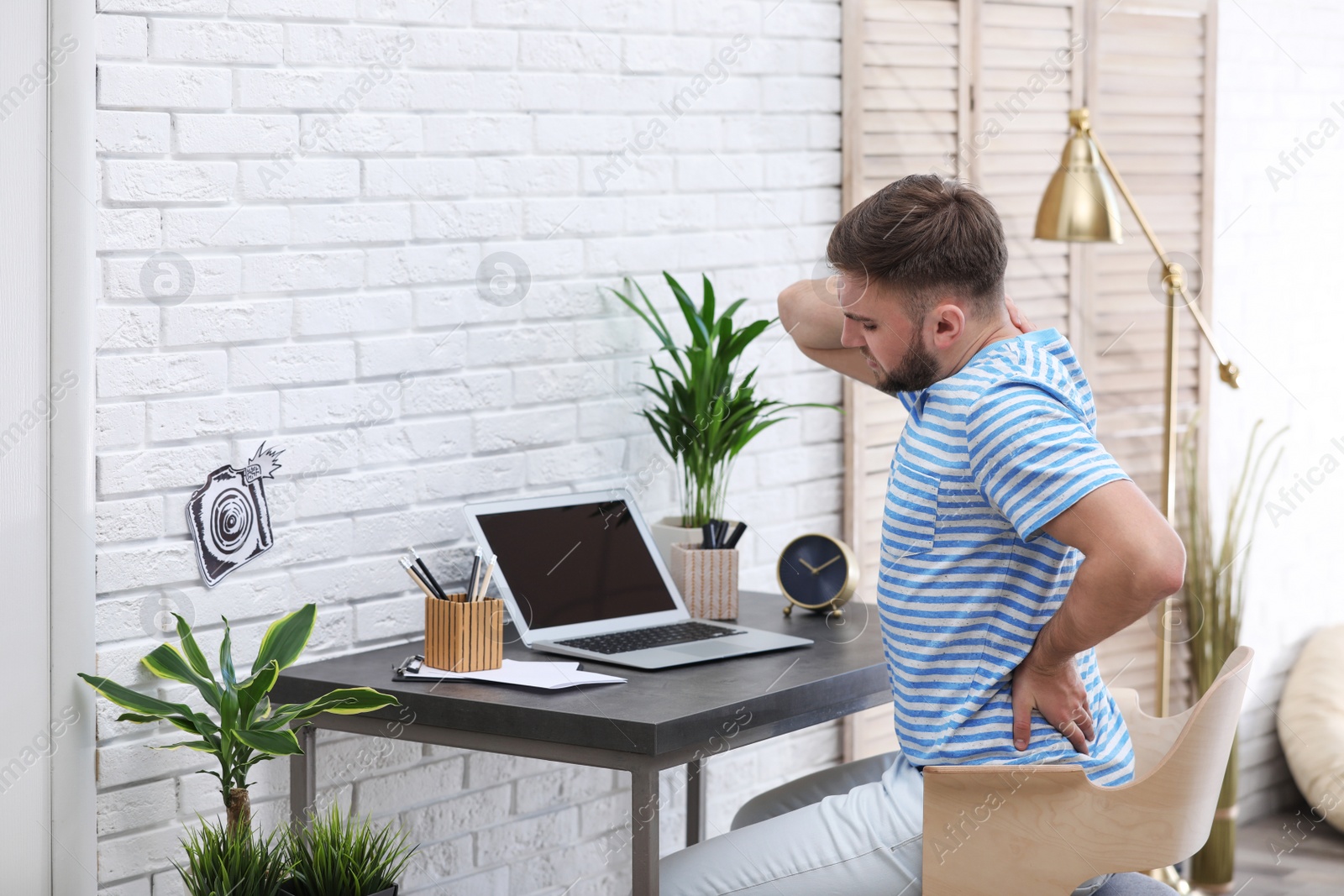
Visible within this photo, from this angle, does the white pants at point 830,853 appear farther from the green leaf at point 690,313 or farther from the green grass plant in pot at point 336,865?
the green leaf at point 690,313

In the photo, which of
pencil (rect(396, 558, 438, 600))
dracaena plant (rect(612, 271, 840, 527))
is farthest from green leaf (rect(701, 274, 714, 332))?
pencil (rect(396, 558, 438, 600))

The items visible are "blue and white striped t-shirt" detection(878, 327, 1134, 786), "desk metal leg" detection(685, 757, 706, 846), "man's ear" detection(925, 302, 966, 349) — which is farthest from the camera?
"desk metal leg" detection(685, 757, 706, 846)

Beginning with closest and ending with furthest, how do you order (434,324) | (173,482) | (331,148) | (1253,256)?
(173,482)
(331,148)
(434,324)
(1253,256)

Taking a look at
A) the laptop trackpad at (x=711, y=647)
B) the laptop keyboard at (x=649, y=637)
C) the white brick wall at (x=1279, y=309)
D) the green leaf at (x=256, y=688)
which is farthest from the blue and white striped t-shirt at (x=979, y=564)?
the white brick wall at (x=1279, y=309)

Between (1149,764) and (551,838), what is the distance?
1156 millimetres

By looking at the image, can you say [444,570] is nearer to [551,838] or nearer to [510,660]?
[510,660]

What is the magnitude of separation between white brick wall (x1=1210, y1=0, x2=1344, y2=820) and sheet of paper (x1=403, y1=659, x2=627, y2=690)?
2.36 meters

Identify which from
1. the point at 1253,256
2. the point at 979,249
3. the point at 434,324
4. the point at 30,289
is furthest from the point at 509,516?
the point at 1253,256

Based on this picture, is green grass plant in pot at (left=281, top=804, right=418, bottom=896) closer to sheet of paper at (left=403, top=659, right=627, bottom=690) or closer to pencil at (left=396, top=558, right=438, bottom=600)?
sheet of paper at (left=403, top=659, right=627, bottom=690)

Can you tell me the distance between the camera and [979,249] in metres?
1.72

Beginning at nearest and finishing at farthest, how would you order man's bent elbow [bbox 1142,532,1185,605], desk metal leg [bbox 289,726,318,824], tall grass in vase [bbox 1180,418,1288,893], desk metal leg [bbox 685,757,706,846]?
man's bent elbow [bbox 1142,532,1185,605] < desk metal leg [bbox 289,726,318,824] < desk metal leg [bbox 685,757,706,846] < tall grass in vase [bbox 1180,418,1288,893]

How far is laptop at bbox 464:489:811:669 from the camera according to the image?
7.47 feet

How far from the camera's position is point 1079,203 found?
307cm

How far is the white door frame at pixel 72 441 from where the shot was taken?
6.47ft
